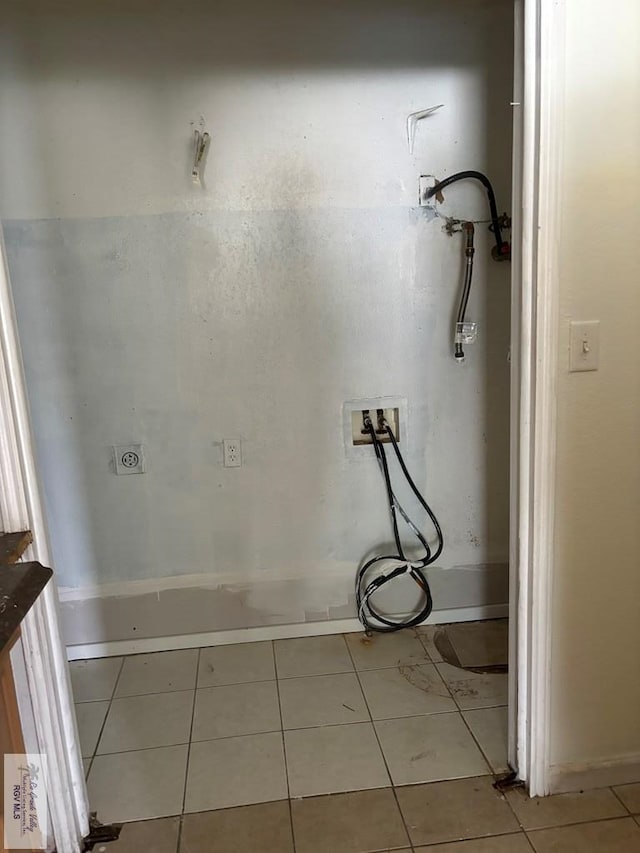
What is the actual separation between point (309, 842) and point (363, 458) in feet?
4.15

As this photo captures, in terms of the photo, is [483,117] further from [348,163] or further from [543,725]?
[543,725]

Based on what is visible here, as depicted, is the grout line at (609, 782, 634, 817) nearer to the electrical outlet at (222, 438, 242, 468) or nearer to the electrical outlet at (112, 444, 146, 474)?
the electrical outlet at (222, 438, 242, 468)

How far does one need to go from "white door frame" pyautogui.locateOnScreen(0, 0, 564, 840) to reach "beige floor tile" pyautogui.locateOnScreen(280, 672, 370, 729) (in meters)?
0.59

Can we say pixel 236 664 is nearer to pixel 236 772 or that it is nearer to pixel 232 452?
pixel 236 772

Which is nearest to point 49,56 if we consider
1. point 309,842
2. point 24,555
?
point 24,555

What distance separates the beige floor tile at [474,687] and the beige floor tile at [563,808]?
38 cm

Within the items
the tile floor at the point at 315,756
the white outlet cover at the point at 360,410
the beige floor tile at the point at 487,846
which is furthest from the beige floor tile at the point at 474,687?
the white outlet cover at the point at 360,410

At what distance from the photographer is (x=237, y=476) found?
2.41 metres

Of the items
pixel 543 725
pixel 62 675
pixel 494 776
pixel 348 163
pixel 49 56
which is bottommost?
pixel 494 776

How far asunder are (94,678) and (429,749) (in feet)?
4.05

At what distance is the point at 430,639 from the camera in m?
2.51

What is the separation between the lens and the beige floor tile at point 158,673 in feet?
7.47

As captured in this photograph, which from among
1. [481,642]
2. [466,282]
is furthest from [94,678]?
[466,282]

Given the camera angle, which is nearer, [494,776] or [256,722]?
[494,776]
